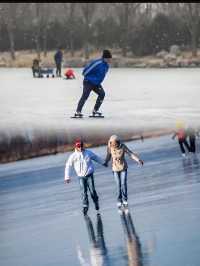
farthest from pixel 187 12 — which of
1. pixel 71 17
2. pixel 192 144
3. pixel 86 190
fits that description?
pixel 86 190

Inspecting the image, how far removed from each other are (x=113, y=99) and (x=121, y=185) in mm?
3160

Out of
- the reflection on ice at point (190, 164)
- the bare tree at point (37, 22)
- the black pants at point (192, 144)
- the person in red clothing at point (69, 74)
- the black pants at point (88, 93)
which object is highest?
the bare tree at point (37, 22)

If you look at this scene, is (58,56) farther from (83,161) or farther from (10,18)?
(83,161)

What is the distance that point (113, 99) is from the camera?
1216 centimetres

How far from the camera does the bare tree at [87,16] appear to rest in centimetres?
1052

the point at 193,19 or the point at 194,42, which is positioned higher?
the point at 193,19

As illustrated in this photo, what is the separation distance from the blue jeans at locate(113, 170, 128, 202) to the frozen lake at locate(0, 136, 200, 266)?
15 cm

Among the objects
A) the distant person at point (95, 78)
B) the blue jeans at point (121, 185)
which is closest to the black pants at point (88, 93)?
the distant person at point (95, 78)

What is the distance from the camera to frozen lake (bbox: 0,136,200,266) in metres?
7.30

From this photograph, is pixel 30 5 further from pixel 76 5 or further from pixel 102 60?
pixel 102 60

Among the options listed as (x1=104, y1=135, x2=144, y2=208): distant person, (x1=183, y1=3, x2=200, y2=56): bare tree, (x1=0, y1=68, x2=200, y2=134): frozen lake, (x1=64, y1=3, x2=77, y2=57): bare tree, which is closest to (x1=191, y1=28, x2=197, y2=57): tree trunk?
(x1=183, y1=3, x2=200, y2=56): bare tree

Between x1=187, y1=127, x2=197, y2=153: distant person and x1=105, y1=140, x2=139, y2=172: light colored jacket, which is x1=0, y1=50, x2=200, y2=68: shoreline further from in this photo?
x1=105, y1=140, x2=139, y2=172: light colored jacket

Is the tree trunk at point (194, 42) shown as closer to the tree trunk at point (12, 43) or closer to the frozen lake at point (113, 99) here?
the frozen lake at point (113, 99)

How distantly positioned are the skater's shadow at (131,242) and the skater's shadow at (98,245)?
20 centimetres
